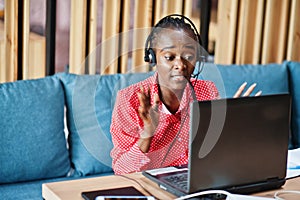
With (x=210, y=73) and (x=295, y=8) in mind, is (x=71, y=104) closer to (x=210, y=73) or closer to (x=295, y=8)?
(x=210, y=73)

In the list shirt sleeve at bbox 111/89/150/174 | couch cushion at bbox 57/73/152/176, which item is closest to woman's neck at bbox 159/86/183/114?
shirt sleeve at bbox 111/89/150/174

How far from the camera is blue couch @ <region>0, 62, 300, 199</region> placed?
2.44m

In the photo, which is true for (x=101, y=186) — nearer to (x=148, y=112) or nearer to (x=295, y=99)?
(x=148, y=112)

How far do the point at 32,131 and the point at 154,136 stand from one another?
868 millimetres

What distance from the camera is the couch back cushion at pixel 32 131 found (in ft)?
7.98

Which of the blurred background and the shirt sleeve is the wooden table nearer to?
the shirt sleeve

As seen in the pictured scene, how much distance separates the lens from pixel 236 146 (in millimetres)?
1503

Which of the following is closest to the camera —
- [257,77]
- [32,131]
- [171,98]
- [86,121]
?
[171,98]

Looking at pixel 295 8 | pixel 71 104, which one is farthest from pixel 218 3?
pixel 71 104

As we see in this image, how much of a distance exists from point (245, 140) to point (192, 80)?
519mm

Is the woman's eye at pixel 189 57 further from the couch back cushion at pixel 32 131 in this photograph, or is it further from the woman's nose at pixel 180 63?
the couch back cushion at pixel 32 131

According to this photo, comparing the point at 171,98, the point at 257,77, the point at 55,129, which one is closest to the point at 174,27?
the point at 171,98

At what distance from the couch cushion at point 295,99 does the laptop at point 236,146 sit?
1.62 meters

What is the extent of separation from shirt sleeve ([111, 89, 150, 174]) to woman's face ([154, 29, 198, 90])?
0.16 meters
